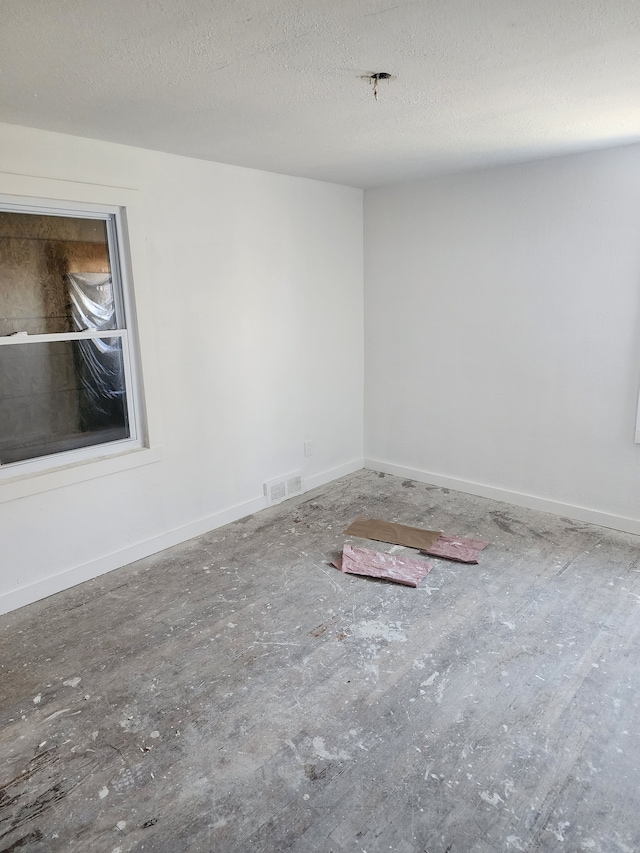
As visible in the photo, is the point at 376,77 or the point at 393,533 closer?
the point at 376,77

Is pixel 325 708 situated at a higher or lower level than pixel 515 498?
lower

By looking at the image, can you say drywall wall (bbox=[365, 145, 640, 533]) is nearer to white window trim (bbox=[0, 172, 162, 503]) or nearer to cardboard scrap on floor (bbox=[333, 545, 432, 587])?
cardboard scrap on floor (bbox=[333, 545, 432, 587])

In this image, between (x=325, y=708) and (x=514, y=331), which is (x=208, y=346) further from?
(x=325, y=708)

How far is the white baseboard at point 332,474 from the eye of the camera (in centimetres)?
453

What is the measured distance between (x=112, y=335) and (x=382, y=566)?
202 centimetres

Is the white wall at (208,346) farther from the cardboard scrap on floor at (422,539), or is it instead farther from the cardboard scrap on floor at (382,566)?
the cardboard scrap on floor at (382,566)

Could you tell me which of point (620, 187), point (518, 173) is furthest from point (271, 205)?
point (620, 187)

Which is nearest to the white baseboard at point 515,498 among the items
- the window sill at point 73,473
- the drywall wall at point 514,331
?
the drywall wall at point 514,331

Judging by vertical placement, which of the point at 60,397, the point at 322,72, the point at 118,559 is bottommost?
the point at 118,559

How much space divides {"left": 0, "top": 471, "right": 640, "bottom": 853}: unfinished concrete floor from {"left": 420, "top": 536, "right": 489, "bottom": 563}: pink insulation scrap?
0.07 m

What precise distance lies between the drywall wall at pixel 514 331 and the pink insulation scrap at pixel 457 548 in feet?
2.66

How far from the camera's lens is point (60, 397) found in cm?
304

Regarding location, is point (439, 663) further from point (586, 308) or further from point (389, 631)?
point (586, 308)

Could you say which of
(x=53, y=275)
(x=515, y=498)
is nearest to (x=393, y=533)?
(x=515, y=498)
